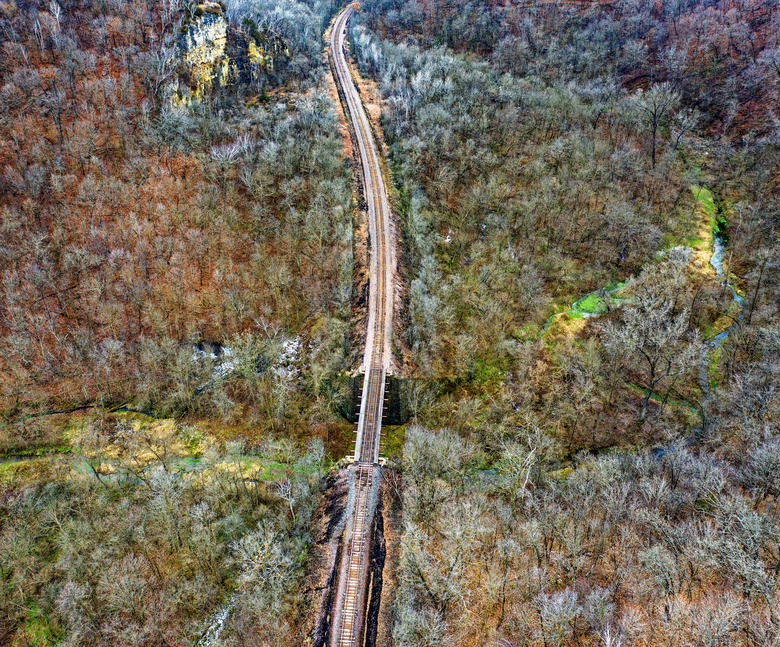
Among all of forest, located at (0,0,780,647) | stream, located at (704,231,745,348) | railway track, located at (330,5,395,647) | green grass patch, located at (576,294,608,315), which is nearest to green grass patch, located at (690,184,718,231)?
forest, located at (0,0,780,647)

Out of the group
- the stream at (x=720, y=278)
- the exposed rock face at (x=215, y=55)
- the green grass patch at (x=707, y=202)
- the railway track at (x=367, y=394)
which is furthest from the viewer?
the exposed rock face at (x=215, y=55)

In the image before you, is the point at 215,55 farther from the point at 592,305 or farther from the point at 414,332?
the point at 592,305

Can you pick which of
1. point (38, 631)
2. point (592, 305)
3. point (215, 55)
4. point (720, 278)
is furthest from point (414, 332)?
point (215, 55)

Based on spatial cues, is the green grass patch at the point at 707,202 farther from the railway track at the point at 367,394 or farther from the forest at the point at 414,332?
the railway track at the point at 367,394

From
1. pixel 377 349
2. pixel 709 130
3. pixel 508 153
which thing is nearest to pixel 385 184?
pixel 508 153

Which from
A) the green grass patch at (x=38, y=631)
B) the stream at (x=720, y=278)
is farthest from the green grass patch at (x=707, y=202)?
Answer: the green grass patch at (x=38, y=631)

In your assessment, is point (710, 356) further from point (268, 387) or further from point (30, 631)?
point (30, 631)

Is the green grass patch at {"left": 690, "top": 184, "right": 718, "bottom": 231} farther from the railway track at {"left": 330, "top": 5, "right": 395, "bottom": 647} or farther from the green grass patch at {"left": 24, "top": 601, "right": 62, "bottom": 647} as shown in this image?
the green grass patch at {"left": 24, "top": 601, "right": 62, "bottom": 647}
